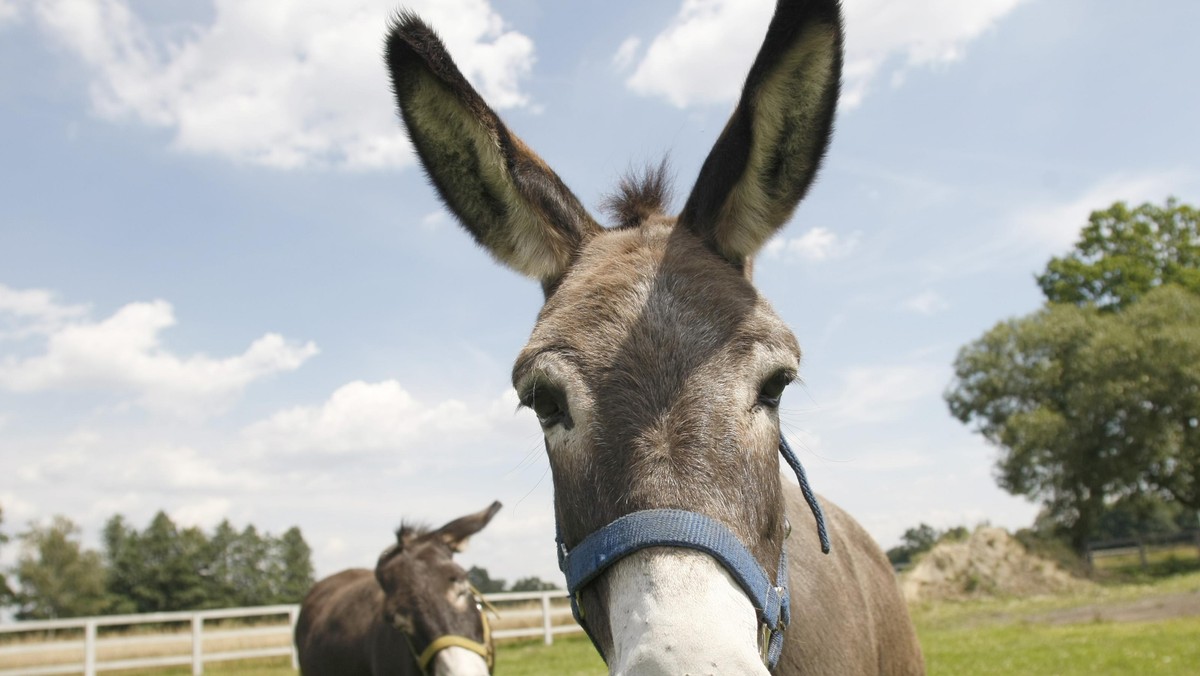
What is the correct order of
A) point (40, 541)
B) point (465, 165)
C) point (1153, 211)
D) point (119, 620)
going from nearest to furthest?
point (465, 165), point (119, 620), point (1153, 211), point (40, 541)

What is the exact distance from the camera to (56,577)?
215 feet

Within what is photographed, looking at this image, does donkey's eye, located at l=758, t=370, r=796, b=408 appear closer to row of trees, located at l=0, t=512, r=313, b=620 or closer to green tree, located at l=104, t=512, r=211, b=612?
row of trees, located at l=0, t=512, r=313, b=620

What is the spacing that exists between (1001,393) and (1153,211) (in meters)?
16.3

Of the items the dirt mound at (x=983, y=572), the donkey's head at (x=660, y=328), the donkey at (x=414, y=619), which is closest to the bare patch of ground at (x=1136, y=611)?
the dirt mound at (x=983, y=572)

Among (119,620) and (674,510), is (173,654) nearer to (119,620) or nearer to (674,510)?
(119,620)

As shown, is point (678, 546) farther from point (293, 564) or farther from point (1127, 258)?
point (293, 564)

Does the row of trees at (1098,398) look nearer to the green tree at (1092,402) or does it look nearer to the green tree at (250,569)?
the green tree at (1092,402)

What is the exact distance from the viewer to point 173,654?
20.5 metres

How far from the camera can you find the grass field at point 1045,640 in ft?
40.5

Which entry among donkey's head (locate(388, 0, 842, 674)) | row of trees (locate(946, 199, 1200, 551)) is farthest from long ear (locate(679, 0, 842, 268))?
row of trees (locate(946, 199, 1200, 551))

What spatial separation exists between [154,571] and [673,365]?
3605 inches

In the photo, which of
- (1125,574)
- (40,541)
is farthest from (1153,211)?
(40,541)

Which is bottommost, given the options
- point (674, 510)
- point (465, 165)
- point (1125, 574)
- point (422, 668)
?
point (1125, 574)

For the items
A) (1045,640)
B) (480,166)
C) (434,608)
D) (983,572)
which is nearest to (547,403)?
(480,166)
